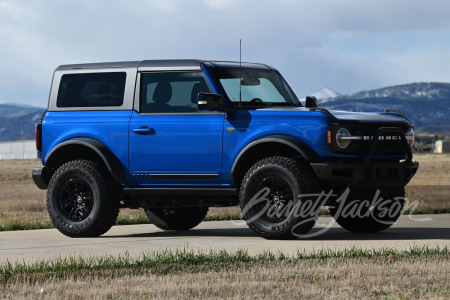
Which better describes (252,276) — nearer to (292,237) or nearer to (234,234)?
(292,237)

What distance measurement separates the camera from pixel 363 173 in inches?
419

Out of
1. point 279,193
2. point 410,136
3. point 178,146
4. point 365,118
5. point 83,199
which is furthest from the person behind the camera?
point 83,199

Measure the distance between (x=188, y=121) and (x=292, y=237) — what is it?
2.01m

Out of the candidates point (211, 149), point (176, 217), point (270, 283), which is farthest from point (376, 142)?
point (270, 283)

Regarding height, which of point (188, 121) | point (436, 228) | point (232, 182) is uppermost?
point (188, 121)

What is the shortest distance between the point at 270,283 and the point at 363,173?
384 centimetres

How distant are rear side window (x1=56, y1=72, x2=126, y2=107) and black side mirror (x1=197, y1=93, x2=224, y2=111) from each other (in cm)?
156

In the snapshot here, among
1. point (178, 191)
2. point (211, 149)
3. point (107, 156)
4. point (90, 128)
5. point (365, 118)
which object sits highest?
point (365, 118)

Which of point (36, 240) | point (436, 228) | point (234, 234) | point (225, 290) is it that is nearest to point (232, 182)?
point (234, 234)

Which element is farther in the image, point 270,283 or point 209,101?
point 209,101

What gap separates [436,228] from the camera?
12.7 metres

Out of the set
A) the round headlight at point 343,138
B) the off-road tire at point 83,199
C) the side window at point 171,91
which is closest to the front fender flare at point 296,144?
the round headlight at point 343,138

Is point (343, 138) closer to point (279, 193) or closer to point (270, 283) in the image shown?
point (279, 193)

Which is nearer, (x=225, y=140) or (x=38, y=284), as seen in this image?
(x=38, y=284)
